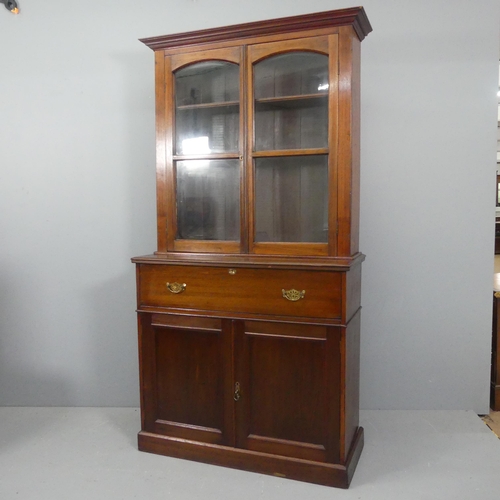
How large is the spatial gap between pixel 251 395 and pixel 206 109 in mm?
1225

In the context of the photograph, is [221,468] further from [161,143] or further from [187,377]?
[161,143]

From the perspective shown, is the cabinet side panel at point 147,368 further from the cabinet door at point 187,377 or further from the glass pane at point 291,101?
the glass pane at point 291,101

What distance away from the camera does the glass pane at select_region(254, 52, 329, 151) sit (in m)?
1.84

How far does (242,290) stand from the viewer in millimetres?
1870

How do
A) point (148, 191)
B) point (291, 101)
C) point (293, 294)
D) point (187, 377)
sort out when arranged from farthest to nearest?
point (148, 191), point (187, 377), point (291, 101), point (293, 294)

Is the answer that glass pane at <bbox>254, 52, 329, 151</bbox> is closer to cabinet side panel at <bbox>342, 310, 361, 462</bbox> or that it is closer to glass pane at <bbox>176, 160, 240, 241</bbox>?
glass pane at <bbox>176, 160, 240, 241</bbox>

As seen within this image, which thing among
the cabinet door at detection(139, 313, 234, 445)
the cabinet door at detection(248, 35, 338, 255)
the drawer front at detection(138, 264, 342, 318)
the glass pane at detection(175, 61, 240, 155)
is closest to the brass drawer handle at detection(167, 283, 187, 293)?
the drawer front at detection(138, 264, 342, 318)

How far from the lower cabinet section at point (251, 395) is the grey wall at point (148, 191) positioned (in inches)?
21.2

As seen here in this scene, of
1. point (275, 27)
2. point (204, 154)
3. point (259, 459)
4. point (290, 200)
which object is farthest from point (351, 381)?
point (275, 27)

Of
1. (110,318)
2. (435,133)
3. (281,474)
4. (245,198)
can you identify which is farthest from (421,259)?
(110,318)

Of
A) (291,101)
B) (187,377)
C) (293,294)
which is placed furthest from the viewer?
(187,377)

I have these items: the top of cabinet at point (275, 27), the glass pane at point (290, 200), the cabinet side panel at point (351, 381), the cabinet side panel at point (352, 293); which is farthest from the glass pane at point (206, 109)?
the cabinet side panel at point (351, 381)

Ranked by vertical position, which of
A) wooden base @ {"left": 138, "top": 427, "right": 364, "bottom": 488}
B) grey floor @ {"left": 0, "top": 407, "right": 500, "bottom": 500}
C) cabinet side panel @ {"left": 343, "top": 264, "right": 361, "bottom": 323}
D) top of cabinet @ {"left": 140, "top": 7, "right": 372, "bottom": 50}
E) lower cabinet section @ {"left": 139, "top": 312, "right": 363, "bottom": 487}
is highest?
top of cabinet @ {"left": 140, "top": 7, "right": 372, "bottom": 50}

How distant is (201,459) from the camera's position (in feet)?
6.51
